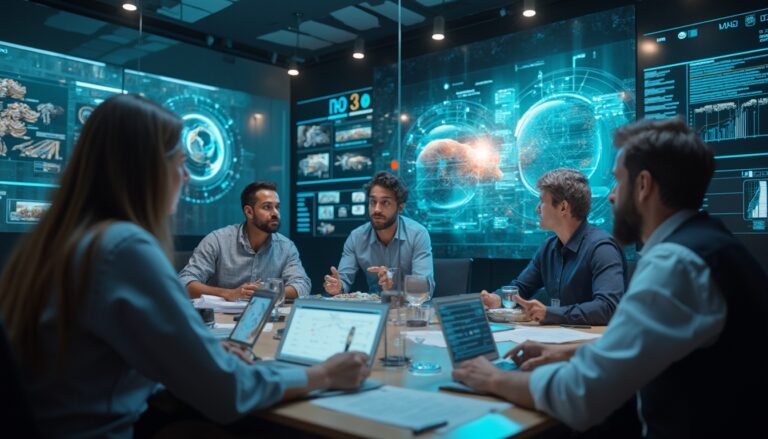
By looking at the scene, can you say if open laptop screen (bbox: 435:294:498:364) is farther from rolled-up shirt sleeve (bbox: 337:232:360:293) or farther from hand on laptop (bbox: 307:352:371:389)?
rolled-up shirt sleeve (bbox: 337:232:360:293)

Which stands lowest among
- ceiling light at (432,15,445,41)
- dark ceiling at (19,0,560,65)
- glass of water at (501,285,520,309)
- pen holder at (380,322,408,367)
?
pen holder at (380,322,408,367)

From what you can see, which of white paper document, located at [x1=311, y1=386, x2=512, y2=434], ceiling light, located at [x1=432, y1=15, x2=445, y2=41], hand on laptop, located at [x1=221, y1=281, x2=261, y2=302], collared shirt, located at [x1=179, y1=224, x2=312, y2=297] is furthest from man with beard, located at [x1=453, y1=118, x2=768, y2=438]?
ceiling light, located at [x1=432, y1=15, x2=445, y2=41]

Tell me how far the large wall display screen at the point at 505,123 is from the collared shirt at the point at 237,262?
1816mm

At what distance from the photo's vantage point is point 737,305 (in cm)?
119

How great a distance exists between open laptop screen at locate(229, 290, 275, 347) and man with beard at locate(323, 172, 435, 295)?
75.6 inches

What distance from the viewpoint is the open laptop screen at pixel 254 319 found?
176cm

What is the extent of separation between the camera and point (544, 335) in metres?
2.12

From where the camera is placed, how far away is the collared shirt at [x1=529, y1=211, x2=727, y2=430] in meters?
1.15

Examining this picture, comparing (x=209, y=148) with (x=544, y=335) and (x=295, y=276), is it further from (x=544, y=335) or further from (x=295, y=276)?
(x=544, y=335)

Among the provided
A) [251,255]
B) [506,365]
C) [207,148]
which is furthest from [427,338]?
[207,148]

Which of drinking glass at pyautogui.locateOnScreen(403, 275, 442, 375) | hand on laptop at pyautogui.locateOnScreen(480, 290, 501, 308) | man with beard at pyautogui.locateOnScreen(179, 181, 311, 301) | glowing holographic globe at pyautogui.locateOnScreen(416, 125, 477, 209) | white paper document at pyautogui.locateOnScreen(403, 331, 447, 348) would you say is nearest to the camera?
drinking glass at pyautogui.locateOnScreen(403, 275, 442, 375)

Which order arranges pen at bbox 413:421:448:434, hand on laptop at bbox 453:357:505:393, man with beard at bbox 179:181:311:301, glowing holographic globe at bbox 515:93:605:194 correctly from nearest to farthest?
pen at bbox 413:421:448:434 → hand on laptop at bbox 453:357:505:393 → man with beard at bbox 179:181:311:301 → glowing holographic globe at bbox 515:93:605:194

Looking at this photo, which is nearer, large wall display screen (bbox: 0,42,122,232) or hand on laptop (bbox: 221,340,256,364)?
hand on laptop (bbox: 221,340,256,364)

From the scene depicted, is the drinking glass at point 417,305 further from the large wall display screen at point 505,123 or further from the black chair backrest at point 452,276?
the large wall display screen at point 505,123
